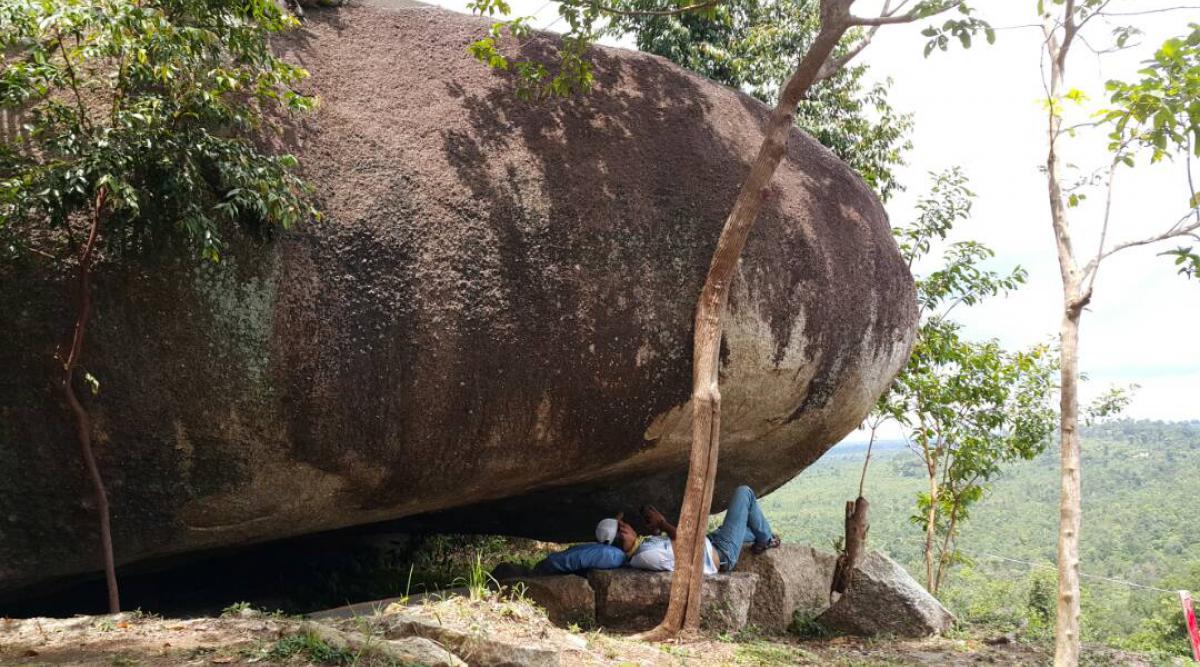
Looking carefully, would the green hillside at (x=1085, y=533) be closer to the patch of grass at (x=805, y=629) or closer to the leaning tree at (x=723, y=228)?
the patch of grass at (x=805, y=629)

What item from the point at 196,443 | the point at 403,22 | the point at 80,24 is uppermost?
the point at 403,22

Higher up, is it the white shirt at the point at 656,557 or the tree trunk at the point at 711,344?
the tree trunk at the point at 711,344

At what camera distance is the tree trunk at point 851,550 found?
976 centimetres

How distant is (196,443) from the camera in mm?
6480

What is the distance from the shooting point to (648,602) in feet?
26.6

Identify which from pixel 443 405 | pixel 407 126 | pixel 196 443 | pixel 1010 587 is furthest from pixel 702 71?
pixel 1010 587

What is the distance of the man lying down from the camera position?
27.5ft

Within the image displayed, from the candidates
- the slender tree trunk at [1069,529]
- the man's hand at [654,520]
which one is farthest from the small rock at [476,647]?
the slender tree trunk at [1069,529]

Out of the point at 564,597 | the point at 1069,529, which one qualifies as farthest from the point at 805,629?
the point at 1069,529

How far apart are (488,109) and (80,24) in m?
3.05

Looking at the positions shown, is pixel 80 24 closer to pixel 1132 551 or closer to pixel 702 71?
pixel 702 71

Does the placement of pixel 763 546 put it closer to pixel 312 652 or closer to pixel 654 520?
pixel 654 520

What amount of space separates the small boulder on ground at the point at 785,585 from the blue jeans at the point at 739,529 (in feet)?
0.60

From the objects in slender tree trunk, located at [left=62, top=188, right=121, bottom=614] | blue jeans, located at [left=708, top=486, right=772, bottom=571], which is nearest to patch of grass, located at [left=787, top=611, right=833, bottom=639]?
blue jeans, located at [left=708, top=486, right=772, bottom=571]
